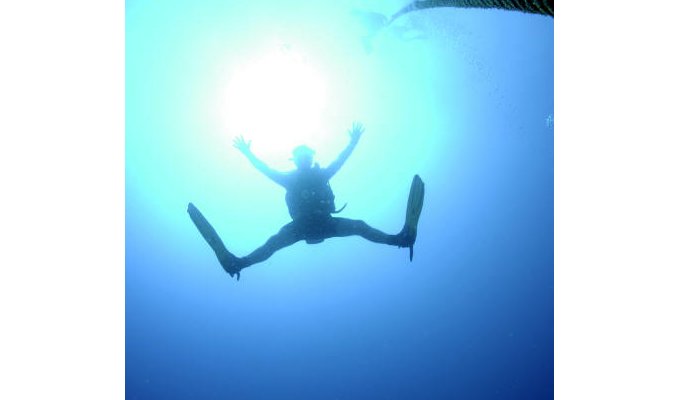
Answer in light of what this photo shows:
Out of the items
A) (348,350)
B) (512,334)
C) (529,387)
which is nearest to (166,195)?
(348,350)

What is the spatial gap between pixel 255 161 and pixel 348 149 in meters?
1.25

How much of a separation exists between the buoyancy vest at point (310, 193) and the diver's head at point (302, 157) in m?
0.08

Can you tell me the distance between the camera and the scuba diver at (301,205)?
529 cm

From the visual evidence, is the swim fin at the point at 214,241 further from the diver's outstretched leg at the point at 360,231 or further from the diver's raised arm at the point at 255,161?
the diver's outstretched leg at the point at 360,231

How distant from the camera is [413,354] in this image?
36.6 meters

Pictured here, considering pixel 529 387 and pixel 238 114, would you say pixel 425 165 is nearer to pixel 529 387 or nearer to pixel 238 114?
pixel 238 114

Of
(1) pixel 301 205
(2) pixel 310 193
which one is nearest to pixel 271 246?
(1) pixel 301 205

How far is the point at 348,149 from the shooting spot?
5359 mm

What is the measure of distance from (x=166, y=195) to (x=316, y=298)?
16289 millimetres

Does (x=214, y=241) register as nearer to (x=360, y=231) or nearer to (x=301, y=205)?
(x=301, y=205)

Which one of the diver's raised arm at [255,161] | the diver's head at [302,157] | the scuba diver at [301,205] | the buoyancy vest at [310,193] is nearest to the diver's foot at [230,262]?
the scuba diver at [301,205]

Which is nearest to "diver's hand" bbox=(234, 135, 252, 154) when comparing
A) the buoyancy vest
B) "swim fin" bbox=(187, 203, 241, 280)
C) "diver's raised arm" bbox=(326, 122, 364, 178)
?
the buoyancy vest

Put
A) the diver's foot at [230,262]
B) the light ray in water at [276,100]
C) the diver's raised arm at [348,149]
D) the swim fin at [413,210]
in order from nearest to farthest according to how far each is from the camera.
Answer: the diver's foot at [230,262] → the diver's raised arm at [348,149] → the swim fin at [413,210] → the light ray in water at [276,100]

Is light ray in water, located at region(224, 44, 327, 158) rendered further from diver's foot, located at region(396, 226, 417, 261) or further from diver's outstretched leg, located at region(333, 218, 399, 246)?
diver's foot, located at region(396, 226, 417, 261)
